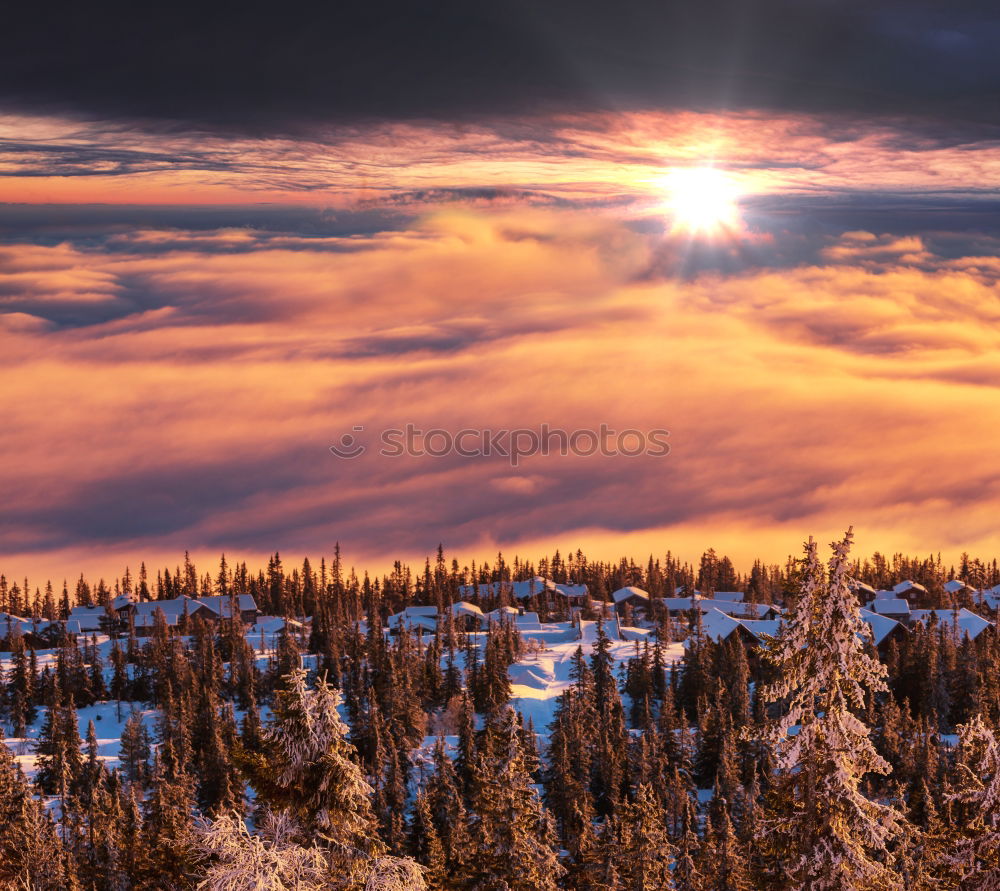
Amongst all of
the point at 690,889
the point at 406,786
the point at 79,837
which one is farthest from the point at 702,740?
the point at 79,837

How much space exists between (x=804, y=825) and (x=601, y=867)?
1449 inches

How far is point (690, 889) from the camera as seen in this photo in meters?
64.7

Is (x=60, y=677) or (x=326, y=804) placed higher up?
(x=326, y=804)

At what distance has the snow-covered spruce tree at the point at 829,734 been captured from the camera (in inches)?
1033

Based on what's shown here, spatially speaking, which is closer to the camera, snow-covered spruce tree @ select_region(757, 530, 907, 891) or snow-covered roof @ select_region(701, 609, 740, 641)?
snow-covered spruce tree @ select_region(757, 530, 907, 891)

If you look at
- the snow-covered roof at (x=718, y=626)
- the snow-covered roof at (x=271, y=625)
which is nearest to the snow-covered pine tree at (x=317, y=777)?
the snow-covered roof at (x=718, y=626)

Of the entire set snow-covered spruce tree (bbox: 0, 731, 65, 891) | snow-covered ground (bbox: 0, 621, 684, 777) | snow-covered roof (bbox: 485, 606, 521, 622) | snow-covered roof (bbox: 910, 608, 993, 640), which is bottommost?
snow-covered roof (bbox: 485, 606, 521, 622)

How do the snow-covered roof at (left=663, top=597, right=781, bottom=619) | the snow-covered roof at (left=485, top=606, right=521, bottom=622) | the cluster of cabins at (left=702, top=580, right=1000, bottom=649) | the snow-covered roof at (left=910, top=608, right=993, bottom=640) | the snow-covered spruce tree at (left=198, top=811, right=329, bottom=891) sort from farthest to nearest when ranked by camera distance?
the snow-covered roof at (left=663, top=597, right=781, bottom=619) < the snow-covered roof at (left=485, top=606, right=521, bottom=622) < the snow-covered roof at (left=910, top=608, right=993, bottom=640) < the cluster of cabins at (left=702, top=580, right=1000, bottom=649) < the snow-covered spruce tree at (left=198, top=811, right=329, bottom=891)

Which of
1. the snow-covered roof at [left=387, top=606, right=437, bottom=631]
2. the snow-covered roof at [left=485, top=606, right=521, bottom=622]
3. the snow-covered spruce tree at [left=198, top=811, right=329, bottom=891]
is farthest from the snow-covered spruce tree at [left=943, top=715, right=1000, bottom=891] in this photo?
the snow-covered roof at [left=387, top=606, right=437, bottom=631]

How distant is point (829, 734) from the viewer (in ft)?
87.2

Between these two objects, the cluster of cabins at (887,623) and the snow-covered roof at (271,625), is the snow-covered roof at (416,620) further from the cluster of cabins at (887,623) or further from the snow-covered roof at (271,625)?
the cluster of cabins at (887,623)

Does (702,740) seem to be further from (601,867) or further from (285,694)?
(285,694)

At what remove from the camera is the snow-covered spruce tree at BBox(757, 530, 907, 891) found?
2625 centimetres

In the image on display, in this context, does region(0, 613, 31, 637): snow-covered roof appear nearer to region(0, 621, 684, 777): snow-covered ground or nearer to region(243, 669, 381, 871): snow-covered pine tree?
region(0, 621, 684, 777): snow-covered ground
